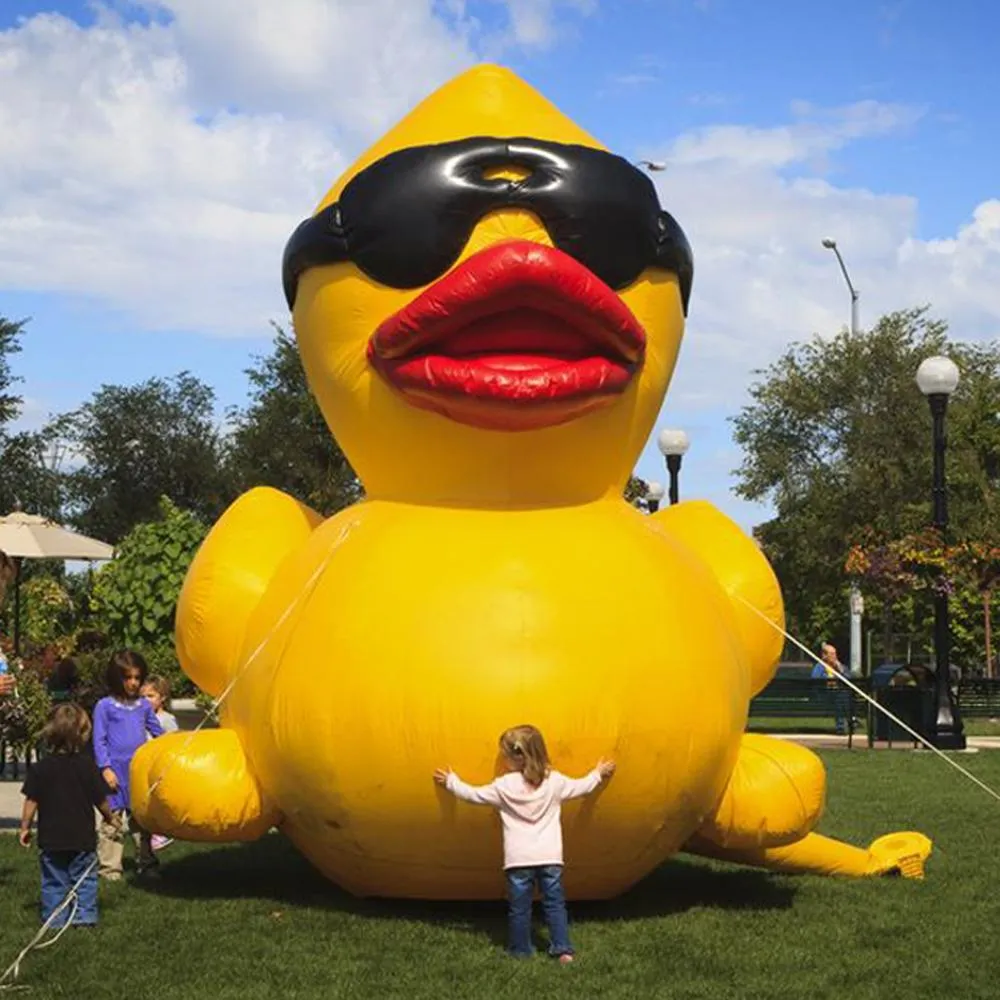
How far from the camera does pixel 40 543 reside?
14.2 m

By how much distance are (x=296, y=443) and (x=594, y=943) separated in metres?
26.7

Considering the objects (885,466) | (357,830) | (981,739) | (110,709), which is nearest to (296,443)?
(885,466)

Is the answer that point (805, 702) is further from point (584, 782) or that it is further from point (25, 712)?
point (584, 782)

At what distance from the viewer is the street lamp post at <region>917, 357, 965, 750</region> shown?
610 inches

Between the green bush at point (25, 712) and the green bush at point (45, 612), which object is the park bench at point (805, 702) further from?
the green bush at point (45, 612)

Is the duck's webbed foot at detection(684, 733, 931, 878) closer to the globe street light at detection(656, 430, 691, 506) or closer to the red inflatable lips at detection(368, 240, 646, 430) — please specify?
the red inflatable lips at detection(368, 240, 646, 430)

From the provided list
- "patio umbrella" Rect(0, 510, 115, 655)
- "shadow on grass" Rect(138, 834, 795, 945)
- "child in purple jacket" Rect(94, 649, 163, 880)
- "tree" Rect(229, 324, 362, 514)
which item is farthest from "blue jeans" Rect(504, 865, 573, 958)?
"tree" Rect(229, 324, 362, 514)

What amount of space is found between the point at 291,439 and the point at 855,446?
514 inches

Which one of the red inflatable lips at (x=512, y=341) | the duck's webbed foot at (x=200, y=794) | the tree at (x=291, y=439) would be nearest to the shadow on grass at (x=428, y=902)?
the duck's webbed foot at (x=200, y=794)

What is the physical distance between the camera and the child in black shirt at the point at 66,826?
257 inches

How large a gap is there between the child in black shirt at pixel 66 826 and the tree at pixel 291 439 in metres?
22.1

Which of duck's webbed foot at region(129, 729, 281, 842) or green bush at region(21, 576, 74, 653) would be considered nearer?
duck's webbed foot at region(129, 729, 281, 842)

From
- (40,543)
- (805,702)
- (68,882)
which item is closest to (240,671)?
(68,882)

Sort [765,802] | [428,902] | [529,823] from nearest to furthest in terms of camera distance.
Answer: [529,823] < [765,802] < [428,902]
